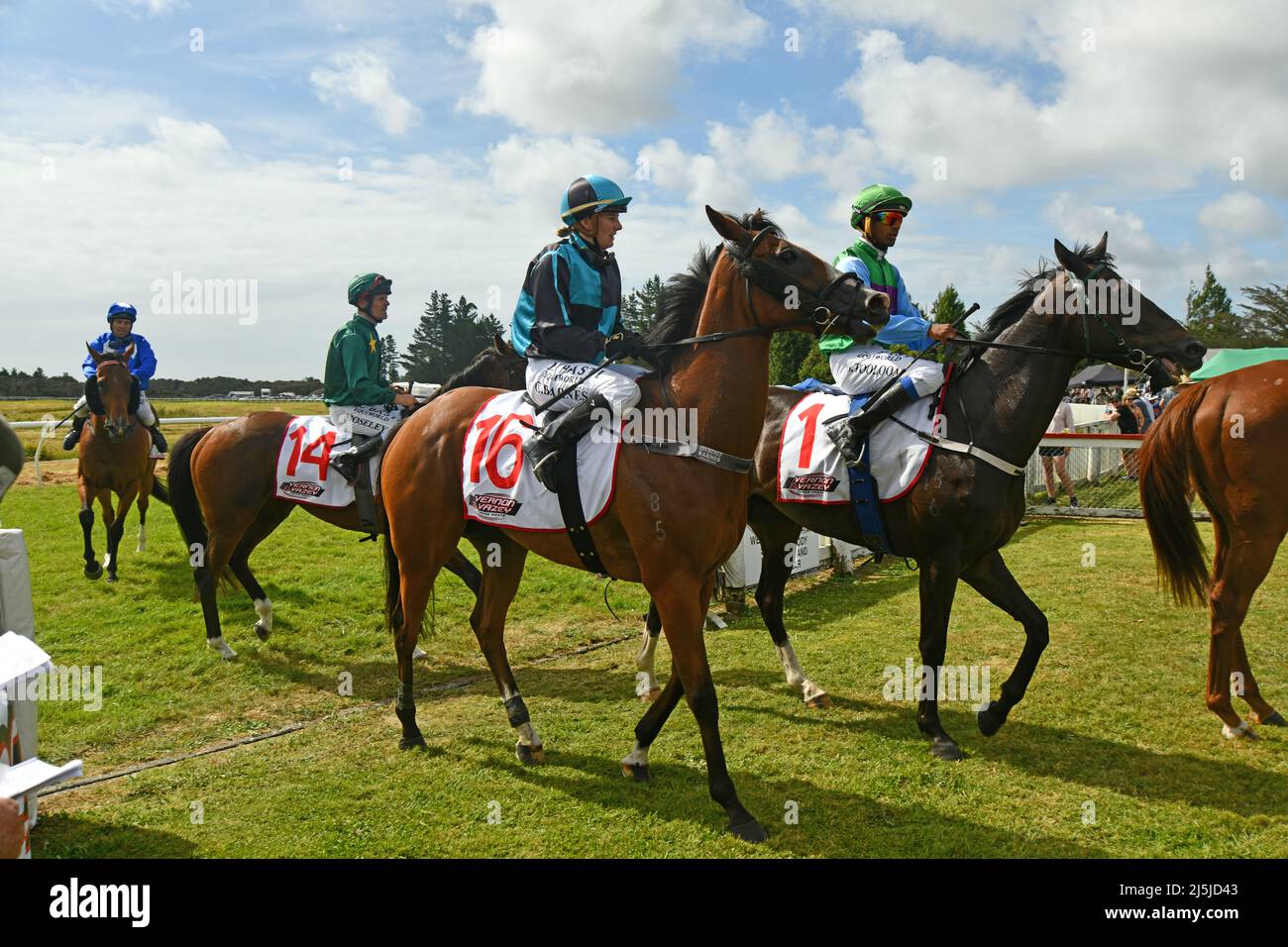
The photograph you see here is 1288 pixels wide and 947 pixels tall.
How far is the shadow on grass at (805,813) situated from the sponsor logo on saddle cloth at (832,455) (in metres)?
1.77

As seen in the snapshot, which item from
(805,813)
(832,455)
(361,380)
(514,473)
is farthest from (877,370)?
(361,380)

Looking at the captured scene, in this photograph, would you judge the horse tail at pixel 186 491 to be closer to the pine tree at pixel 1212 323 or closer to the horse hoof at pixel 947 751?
the horse hoof at pixel 947 751

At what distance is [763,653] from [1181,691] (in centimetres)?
274

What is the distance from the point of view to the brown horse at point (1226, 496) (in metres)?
4.84

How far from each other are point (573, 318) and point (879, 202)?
2.14 metres

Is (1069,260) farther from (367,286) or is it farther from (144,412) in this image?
(144,412)

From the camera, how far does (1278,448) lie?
4.82 meters

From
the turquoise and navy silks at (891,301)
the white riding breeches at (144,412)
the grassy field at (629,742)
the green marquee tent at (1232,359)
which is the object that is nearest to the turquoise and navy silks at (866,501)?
the turquoise and navy silks at (891,301)

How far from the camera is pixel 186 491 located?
7.80 m

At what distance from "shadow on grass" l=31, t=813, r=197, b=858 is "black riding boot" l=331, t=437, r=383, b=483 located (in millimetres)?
3143

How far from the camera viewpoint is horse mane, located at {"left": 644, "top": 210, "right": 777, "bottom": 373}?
4422 mm
